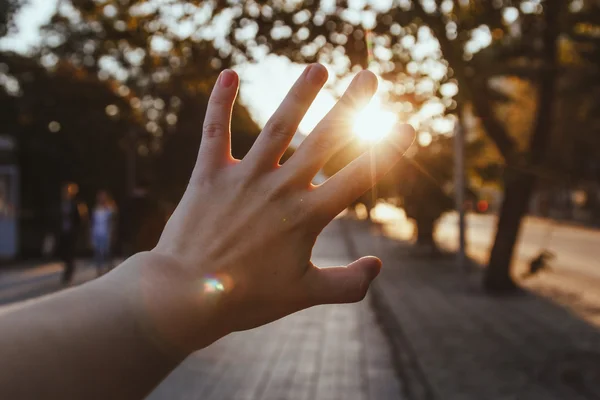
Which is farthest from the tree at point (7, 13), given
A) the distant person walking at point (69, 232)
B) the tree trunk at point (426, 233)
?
the tree trunk at point (426, 233)

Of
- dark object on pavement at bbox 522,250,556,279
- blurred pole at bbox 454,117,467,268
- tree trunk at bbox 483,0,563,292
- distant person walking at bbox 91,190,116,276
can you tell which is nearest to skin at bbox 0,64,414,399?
dark object on pavement at bbox 522,250,556,279

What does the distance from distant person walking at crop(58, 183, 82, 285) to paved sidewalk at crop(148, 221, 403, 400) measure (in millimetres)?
6107

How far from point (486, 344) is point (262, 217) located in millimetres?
7665

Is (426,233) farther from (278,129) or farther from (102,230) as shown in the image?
(278,129)

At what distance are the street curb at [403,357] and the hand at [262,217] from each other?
16.9 feet

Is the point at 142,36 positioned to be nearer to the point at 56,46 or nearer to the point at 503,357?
the point at 503,357

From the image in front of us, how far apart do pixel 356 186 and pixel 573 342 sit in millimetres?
7995

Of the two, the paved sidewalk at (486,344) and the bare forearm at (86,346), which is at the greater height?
the bare forearm at (86,346)

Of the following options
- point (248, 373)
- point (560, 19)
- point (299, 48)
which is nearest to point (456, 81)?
point (299, 48)

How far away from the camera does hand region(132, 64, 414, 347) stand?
1245 mm

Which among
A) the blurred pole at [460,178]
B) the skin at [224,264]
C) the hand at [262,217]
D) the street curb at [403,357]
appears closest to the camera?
the skin at [224,264]

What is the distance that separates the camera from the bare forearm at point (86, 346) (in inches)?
35.9

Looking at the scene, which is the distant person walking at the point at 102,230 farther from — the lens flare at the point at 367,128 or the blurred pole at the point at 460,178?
the lens flare at the point at 367,128

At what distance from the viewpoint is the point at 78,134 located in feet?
64.8
